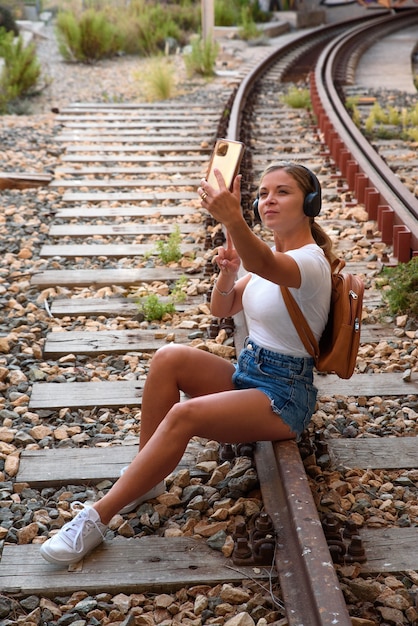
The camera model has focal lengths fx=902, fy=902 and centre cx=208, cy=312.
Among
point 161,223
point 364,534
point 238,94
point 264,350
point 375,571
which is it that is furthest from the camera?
point 238,94

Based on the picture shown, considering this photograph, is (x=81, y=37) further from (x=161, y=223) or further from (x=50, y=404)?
(x=50, y=404)

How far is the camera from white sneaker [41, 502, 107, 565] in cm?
279

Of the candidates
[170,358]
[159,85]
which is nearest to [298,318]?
[170,358]

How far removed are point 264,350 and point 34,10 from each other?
23.2m

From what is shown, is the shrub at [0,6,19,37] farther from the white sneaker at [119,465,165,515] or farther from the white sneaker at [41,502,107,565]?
the white sneaker at [41,502,107,565]

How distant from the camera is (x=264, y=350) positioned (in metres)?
3.16

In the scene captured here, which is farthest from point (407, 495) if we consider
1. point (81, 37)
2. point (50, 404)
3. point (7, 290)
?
point (81, 37)

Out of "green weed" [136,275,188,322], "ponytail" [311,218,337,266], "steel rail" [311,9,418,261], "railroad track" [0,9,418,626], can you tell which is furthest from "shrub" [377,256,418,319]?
"ponytail" [311,218,337,266]

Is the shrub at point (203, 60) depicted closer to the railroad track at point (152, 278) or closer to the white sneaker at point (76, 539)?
the railroad track at point (152, 278)

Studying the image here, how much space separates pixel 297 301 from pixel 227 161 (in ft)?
1.73

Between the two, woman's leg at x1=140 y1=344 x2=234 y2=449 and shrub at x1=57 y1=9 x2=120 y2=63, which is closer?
woman's leg at x1=140 y1=344 x2=234 y2=449

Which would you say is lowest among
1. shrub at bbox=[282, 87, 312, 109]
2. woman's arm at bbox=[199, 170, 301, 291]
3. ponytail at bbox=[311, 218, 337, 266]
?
shrub at bbox=[282, 87, 312, 109]

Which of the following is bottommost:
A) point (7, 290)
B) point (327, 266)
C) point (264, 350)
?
point (7, 290)

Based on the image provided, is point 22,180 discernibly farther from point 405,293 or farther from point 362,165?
point 405,293
